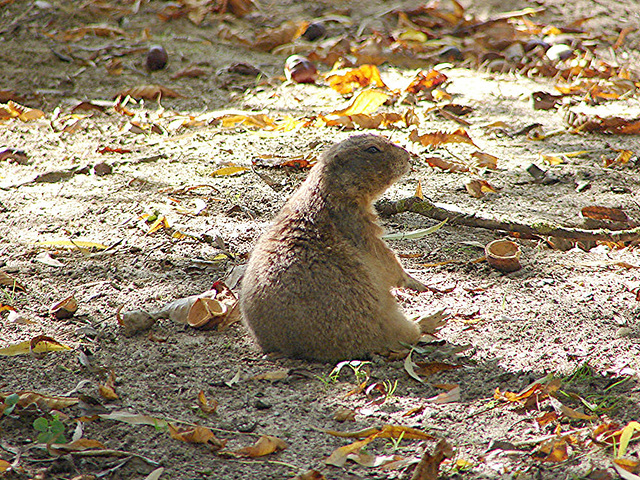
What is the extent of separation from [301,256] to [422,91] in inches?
148

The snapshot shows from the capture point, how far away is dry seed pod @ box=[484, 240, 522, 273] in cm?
396

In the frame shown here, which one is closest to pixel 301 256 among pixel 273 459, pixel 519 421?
pixel 273 459

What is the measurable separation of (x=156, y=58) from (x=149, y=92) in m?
0.76

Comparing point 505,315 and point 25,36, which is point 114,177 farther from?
point 25,36

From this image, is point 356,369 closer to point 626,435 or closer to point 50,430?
point 626,435

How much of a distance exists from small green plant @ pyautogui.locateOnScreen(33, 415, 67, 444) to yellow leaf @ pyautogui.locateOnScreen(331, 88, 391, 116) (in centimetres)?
397

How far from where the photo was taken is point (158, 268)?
4141mm

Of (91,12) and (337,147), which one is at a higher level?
(337,147)

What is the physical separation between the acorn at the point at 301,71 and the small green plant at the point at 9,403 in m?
4.81

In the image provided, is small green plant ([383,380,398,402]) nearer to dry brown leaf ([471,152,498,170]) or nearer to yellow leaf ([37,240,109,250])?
yellow leaf ([37,240,109,250])

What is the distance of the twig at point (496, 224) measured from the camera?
4.14 metres

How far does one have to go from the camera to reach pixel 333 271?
10.7ft

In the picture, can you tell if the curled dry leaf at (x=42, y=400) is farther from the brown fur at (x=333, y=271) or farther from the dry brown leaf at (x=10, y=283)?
the dry brown leaf at (x=10, y=283)

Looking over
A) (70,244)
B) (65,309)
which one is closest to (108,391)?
(65,309)
